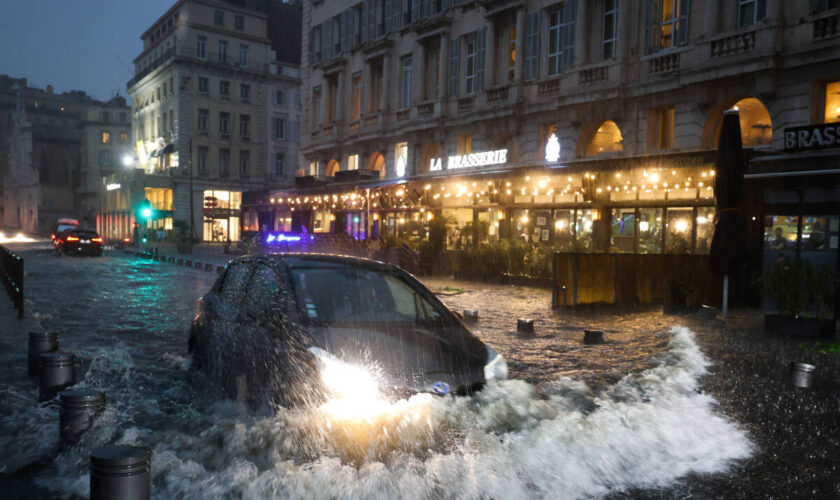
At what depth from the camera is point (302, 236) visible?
27.8 meters

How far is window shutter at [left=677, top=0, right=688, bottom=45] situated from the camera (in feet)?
63.4

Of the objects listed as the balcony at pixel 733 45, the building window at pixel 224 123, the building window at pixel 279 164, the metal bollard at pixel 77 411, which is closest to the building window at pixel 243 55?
the building window at pixel 224 123

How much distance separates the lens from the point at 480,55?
27.0 m

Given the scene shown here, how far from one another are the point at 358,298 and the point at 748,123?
55.9 feet

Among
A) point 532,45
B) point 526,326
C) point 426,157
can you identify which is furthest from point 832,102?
point 426,157

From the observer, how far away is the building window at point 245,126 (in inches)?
2443

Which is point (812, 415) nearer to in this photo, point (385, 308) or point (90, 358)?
point (385, 308)

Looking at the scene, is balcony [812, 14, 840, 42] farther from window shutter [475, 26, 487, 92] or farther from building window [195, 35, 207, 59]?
building window [195, 35, 207, 59]

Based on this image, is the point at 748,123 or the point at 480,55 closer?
the point at 748,123

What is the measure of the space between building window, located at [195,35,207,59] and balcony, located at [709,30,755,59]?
171 feet

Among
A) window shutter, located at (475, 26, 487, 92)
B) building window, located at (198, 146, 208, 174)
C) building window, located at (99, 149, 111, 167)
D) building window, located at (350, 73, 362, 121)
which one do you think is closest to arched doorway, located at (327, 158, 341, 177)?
building window, located at (350, 73, 362, 121)

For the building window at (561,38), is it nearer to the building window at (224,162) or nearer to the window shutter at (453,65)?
the window shutter at (453,65)

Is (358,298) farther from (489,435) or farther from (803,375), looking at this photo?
(803,375)

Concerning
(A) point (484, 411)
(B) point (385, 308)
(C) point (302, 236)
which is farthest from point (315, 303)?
(C) point (302, 236)
